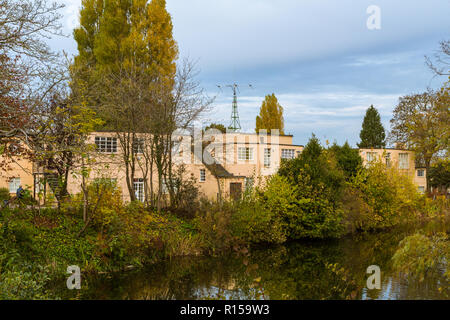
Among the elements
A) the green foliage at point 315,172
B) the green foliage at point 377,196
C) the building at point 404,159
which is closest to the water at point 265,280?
the green foliage at point 315,172

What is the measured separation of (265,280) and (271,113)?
148 feet

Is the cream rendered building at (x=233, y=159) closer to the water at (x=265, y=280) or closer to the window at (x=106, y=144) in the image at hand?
the window at (x=106, y=144)

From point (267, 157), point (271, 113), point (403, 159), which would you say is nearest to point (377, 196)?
point (267, 157)

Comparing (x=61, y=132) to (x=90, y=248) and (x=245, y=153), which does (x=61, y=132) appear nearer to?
(x=90, y=248)

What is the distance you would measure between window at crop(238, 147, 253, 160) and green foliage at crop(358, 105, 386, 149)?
26974mm

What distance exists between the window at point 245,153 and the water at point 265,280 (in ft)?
55.8

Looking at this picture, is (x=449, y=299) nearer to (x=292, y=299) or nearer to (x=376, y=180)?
(x=292, y=299)

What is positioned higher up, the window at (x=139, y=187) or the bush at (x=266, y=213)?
the window at (x=139, y=187)

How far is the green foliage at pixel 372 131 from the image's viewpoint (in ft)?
196

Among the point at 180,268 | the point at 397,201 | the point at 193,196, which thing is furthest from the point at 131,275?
the point at 397,201

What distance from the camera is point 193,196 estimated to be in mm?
23844

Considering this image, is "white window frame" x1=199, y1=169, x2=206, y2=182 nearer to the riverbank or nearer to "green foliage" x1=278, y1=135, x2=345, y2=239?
"green foliage" x1=278, y1=135, x2=345, y2=239

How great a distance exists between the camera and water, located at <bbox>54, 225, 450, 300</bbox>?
13.6 meters

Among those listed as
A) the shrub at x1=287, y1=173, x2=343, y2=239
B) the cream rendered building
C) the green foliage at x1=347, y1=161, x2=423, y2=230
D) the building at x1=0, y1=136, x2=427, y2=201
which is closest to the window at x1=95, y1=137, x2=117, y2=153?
the building at x1=0, y1=136, x2=427, y2=201
